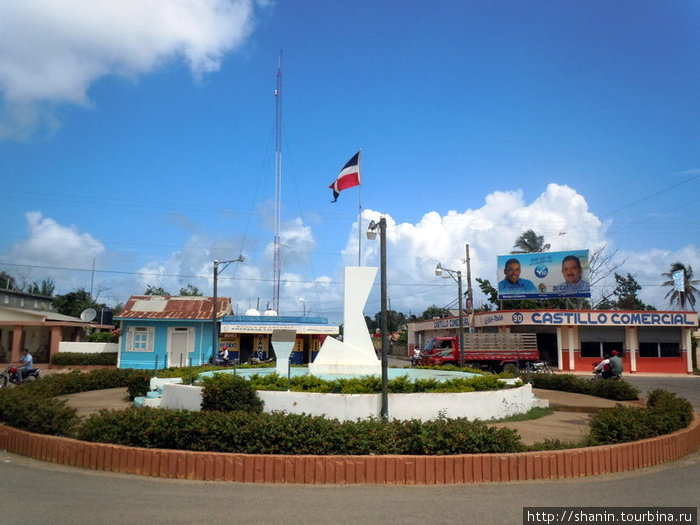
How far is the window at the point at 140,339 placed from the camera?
3189 centimetres

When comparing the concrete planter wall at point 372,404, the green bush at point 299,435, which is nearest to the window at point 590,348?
the concrete planter wall at point 372,404

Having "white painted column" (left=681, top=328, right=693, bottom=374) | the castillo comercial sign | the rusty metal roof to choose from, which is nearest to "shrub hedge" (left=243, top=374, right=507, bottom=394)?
the rusty metal roof

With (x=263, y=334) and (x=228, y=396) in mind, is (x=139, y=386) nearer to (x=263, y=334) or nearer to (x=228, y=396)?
(x=228, y=396)

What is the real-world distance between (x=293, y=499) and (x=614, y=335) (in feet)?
116

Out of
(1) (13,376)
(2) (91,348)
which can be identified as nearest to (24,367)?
(1) (13,376)

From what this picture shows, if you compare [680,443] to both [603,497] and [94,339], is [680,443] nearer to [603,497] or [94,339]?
[603,497]

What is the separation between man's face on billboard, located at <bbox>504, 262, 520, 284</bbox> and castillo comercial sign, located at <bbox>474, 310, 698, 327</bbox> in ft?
18.7

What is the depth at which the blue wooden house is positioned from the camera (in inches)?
1248

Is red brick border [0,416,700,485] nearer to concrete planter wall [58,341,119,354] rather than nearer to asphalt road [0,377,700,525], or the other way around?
asphalt road [0,377,700,525]

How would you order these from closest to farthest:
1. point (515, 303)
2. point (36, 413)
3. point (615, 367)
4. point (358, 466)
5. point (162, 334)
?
point (358, 466), point (36, 413), point (615, 367), point (162, 334), point (515, 303)

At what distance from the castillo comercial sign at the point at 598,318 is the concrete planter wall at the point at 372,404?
23.9 metres

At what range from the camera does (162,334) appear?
32.2 m

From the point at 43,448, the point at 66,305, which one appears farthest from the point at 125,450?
the point at 66,305

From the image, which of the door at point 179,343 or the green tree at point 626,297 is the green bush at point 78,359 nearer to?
the door at point 179,343
